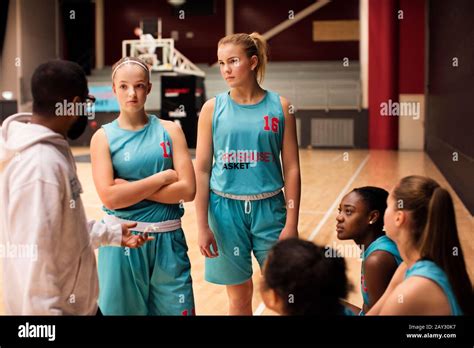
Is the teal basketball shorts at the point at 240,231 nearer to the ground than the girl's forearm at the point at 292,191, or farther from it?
nearer to the ground

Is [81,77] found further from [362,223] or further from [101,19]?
[101,19]

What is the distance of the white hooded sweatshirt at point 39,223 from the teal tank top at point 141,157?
62 cm

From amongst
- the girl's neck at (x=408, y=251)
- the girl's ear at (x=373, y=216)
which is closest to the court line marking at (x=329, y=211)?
the girl's ear at (x=373, y=216)

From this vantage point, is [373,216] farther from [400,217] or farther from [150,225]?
[150,225]

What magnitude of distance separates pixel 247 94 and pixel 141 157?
569 millimetres

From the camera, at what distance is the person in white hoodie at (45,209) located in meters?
1.71

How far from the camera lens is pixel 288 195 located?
273 centimetres

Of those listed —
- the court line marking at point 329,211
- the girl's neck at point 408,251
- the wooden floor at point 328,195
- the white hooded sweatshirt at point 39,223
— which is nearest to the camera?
the white hooded sweatshirt at point 39,223

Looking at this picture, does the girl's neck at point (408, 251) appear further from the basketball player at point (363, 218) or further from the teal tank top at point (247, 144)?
the teal tank top at point (247, 144)

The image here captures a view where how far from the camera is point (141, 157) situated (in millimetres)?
2477

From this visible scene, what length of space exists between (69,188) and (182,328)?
2.85 feet

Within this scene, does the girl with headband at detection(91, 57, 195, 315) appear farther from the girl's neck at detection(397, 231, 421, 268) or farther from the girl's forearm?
the girl's neck at detection(397, 231, 421, 268)

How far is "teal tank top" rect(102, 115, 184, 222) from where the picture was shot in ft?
8.13

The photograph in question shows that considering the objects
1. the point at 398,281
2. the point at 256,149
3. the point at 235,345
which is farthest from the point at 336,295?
the point at 256,149
